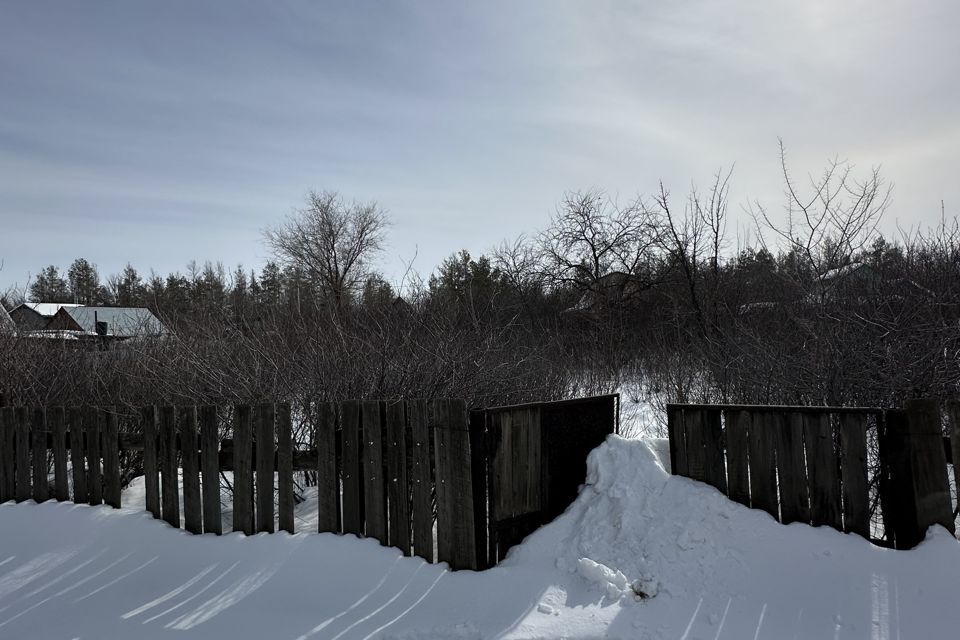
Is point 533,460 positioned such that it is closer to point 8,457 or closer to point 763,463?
point 763,463

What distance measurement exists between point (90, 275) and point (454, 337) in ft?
300

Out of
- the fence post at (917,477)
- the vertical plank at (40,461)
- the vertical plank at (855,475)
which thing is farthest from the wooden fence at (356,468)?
the fence post at (917,477)

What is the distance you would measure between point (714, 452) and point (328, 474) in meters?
2.81

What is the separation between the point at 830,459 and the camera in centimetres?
400

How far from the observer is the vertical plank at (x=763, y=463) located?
4117 millimetres

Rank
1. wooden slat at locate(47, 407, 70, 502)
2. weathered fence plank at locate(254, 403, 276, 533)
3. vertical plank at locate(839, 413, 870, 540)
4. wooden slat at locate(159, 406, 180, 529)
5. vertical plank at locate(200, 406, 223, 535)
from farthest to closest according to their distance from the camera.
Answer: wooden slat at locate(47, 407, 70, 502)
wooden slat at locate(159, 406, 180, 529)
vertical plank at locate(200, 406, 223, 535)
weathered fence plank at locate(254, 403, 276, 533)
vertical plank at locate(839, 413, 870, 540)

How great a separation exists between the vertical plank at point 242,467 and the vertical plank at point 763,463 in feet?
12.1

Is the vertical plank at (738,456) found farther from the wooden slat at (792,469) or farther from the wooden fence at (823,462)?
the wooden slat at (792,469)

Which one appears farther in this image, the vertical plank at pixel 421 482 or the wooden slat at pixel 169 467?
the wooden slat at pixel 169 467

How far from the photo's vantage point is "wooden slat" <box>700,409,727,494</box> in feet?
14.2

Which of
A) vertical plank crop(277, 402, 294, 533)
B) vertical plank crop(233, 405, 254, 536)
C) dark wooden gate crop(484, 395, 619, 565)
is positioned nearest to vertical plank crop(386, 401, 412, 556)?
dark wooden gate crop(484, 395, 619, 565)

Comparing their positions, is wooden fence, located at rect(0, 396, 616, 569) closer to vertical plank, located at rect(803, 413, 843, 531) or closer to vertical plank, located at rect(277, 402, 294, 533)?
vertical plank, located at rect(277, 402, 294, 533)

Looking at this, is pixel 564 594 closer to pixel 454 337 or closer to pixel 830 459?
pixel 830 459

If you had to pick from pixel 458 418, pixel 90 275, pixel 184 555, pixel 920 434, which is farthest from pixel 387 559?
pixel 90 275
